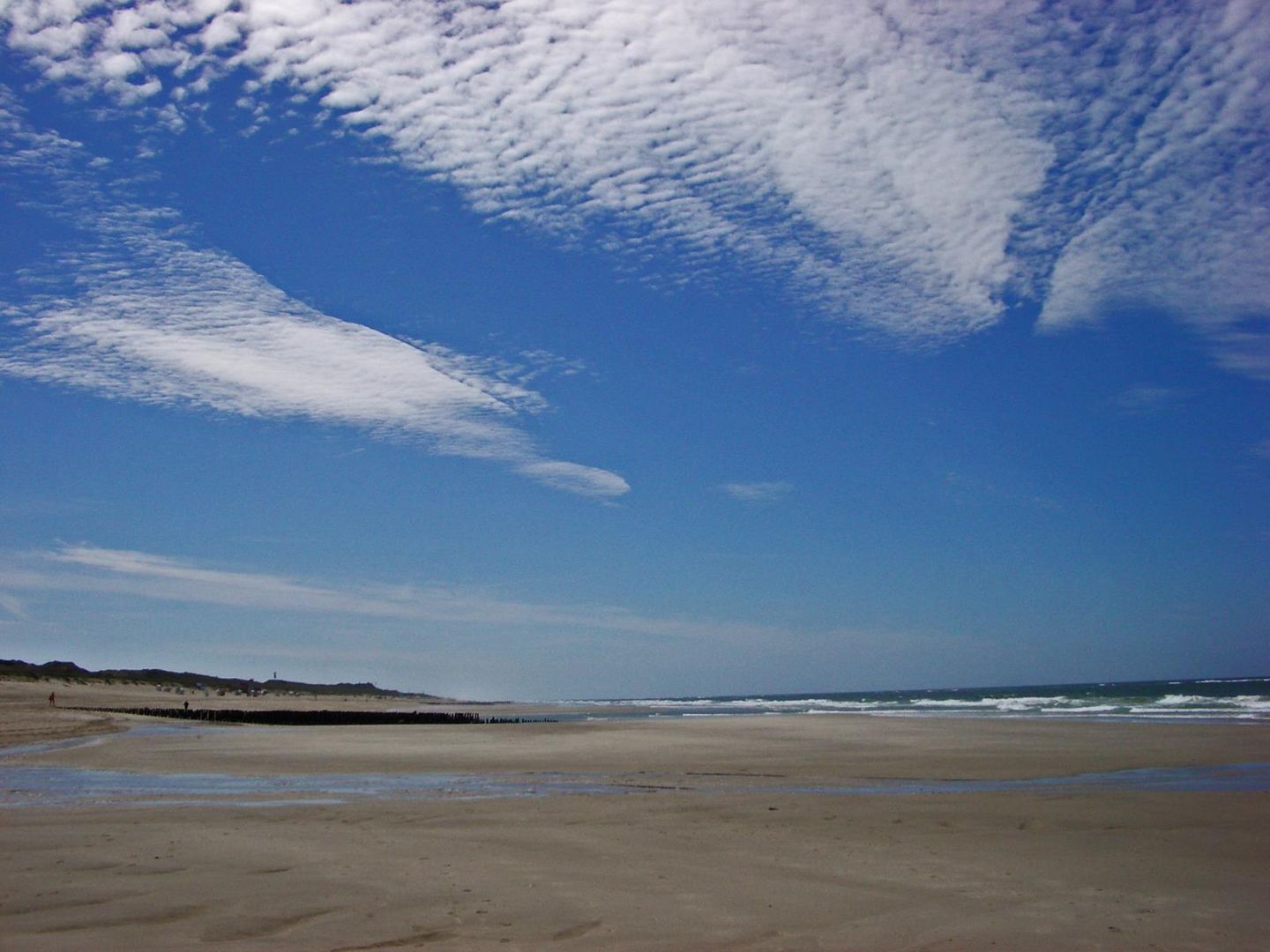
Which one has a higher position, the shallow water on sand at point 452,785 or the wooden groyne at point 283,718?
the shallow water on sand at point 452,785

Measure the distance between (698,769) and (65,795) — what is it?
1374 cm

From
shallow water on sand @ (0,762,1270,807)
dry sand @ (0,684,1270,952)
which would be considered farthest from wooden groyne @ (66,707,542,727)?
dry sand @ (0,684,1270,952)

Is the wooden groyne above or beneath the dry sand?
beneath

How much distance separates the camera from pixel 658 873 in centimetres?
1002

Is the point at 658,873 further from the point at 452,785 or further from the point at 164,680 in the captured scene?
the point at 164,680

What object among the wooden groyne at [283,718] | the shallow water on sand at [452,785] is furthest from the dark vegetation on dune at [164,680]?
the shallow water on sand at [452,785]

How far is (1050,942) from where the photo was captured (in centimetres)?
755

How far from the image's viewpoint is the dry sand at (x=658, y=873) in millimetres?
7648

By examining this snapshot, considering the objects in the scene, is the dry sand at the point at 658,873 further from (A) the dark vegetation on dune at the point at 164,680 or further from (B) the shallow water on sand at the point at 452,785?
(A) the dark vegetation on dune at the point at 164,680

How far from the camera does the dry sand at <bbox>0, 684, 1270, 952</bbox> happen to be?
7648mm

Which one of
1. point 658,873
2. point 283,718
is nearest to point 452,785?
point 658,873

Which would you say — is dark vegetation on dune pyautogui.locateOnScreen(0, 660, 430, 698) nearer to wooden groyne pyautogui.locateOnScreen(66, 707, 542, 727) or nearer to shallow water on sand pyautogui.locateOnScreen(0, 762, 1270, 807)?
wooden groyne pyautogui.locateOnScreen(66, 707, 542, 727)

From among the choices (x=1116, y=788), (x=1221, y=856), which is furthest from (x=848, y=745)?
(x=1221, y=856)

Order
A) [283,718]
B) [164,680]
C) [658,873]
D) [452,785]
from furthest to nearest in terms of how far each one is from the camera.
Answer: [164,680]
[283,718]
[452,785]
[658,873]
